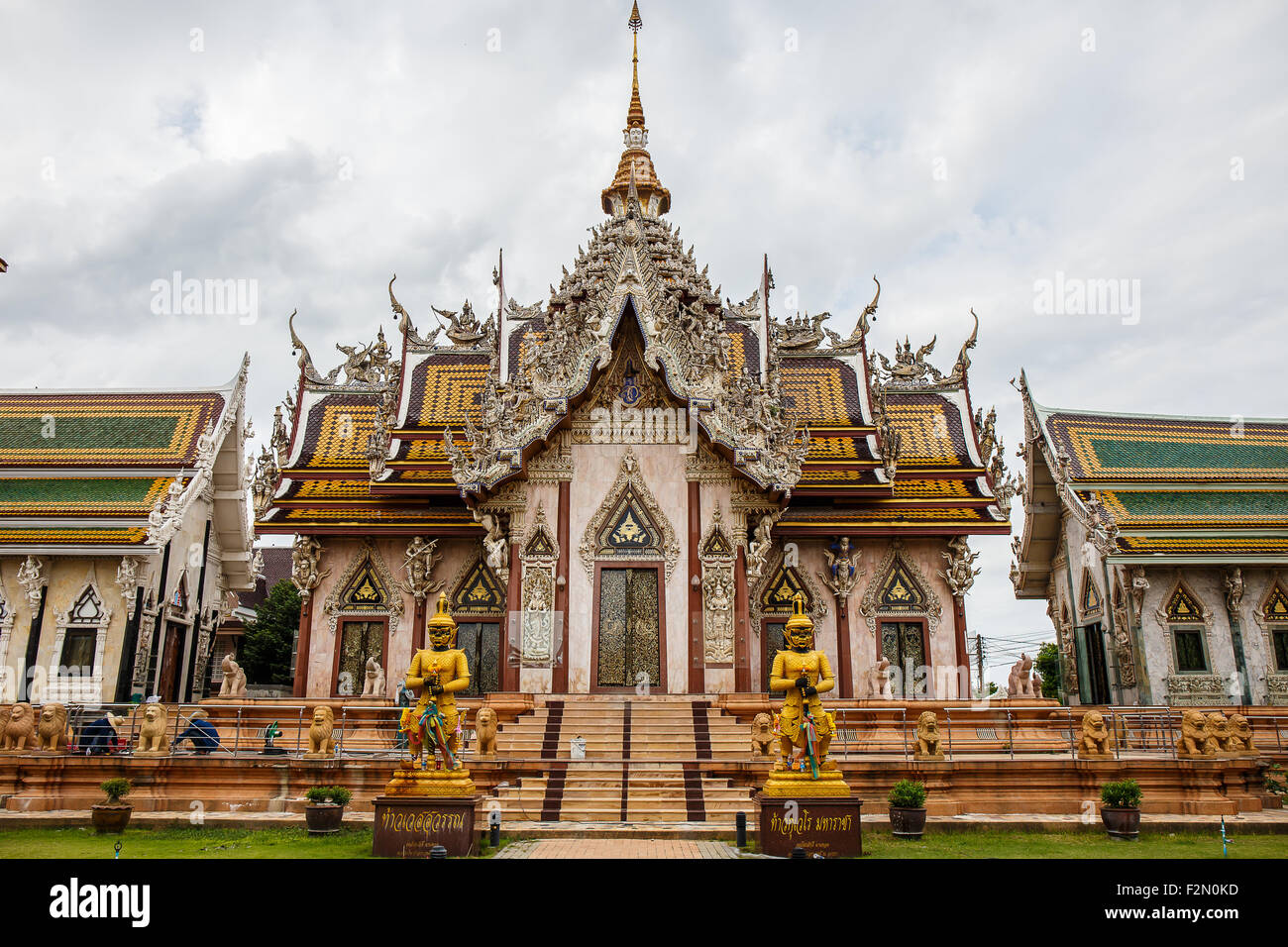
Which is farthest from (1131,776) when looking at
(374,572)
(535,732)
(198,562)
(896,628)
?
(198,562)

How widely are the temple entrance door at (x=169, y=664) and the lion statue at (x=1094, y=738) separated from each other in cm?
1942

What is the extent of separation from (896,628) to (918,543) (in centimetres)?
196

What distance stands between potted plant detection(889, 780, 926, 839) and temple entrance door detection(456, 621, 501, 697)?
10259 mm

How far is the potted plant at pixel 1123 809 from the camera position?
1162cm

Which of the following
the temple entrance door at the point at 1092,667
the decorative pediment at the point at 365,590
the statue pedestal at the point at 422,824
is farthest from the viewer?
the temple entrance door at the point at 1092,667

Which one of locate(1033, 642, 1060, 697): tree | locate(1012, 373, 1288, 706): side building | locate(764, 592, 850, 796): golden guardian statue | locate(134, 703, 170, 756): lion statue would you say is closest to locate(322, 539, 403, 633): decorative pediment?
locate(134, 703, 170, 756): lion statue

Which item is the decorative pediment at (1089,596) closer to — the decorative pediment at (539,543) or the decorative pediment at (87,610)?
the decorative pediment at (539,543)

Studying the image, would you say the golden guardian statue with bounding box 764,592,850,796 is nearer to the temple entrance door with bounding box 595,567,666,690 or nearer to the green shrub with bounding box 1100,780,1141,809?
the green shrub with bounding box 1100,780,1141,809

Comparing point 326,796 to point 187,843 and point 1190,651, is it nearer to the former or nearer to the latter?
point 187,843

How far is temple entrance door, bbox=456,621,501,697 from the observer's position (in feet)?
65.0

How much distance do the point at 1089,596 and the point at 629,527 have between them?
12660 millimetres

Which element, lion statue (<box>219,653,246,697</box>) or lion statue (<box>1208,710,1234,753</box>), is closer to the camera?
lion statue (<box>1208,710,1234,753</box>)

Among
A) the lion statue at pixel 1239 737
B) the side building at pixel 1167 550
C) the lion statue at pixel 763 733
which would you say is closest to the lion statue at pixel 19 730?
the lion statue at pixel 763 733
